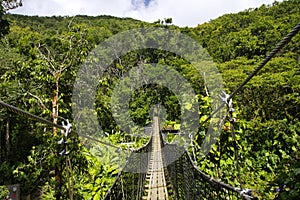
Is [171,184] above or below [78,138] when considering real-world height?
below

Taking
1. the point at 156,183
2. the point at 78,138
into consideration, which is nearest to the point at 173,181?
the point at 156,183

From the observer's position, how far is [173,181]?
257 centimetres

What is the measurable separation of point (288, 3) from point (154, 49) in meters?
10.2

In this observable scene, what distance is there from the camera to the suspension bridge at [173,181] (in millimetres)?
706

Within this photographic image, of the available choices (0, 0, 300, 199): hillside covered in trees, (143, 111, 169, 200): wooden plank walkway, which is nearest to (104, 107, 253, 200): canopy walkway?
(143, 111, 169, 200): wooden plank walkway

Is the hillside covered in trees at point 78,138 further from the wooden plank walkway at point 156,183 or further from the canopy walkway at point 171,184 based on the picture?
the wooden plank walkway at point 156,183

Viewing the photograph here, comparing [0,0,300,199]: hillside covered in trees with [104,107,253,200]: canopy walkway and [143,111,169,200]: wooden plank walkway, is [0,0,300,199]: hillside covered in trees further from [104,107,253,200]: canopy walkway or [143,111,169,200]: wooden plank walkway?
[143,111,169,200]: wooden plank walkway

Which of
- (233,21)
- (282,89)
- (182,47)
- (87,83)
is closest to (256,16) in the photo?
(233,21)

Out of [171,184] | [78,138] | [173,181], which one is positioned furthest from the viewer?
[78,138]

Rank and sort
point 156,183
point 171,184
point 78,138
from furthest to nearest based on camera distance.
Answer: point 78,138 → point 156,183 → point 171,184

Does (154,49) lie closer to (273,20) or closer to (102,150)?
(273,20)

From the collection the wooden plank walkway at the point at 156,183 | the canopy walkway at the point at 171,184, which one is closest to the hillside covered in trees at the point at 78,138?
the canopy walkway at the point at 171,184

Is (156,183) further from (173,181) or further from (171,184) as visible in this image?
(173,181)

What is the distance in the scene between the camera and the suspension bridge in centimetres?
71
